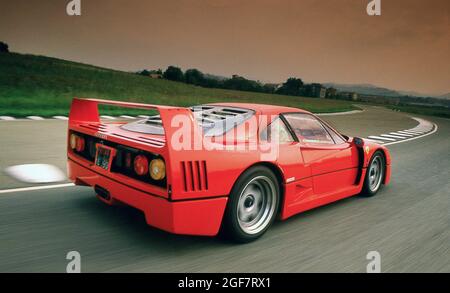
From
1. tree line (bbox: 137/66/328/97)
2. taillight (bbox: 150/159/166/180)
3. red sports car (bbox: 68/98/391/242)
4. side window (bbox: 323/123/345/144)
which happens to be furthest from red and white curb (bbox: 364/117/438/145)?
tree line (bbox: 137/66/328/97)

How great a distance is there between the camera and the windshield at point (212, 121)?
11.5 feet

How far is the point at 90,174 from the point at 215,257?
4.66 ft

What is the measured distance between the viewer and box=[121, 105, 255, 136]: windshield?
3.50 m

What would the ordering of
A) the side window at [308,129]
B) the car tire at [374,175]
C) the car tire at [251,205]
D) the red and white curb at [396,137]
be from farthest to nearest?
the red and white curb at [396,137] → the car tire at [374,175] → the side window at [308,129] → the car tire at [251,205]

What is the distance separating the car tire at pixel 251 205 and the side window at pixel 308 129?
72 cm

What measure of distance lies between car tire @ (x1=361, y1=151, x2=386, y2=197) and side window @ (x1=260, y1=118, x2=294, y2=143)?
1624 mm

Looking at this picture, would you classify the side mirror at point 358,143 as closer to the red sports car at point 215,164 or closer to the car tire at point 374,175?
the red sports car at point 215,164

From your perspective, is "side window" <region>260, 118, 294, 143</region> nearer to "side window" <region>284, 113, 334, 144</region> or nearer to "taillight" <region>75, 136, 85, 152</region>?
"side window" <region>284, 113, 334, 144</region>

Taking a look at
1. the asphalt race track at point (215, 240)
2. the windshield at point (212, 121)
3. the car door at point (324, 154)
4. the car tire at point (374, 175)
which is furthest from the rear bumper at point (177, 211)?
the car tire at point (374, 175)

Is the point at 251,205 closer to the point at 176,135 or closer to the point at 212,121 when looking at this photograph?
the point at 212,121

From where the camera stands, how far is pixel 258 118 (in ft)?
12.1
